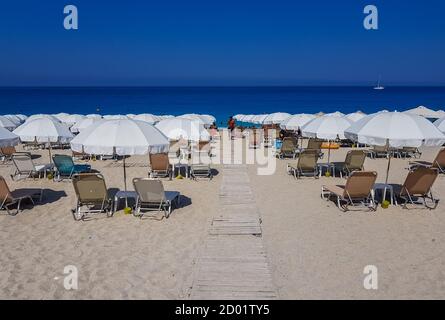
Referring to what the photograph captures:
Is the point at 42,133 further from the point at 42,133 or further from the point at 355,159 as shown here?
the point at 355,159

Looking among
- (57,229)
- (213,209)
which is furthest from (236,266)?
(57,229)

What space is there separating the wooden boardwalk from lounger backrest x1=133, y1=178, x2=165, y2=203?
1.22 metres

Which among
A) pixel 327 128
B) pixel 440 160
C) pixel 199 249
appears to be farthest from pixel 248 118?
pixel 199 249

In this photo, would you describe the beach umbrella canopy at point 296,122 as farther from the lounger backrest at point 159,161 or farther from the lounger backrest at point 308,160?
the lounger backrest at point 159,161

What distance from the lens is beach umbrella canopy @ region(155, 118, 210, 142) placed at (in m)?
10.4

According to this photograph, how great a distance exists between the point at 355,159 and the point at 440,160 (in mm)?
3000

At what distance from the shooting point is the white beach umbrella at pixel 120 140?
6.46 m

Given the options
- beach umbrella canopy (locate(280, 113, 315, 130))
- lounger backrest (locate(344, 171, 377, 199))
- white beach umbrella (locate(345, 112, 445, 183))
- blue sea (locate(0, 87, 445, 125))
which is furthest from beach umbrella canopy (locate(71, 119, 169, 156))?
blue sea (locate(0, 87, 445, 125))

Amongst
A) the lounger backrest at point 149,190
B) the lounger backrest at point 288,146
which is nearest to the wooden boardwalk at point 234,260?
the lounger backrest at point 149,190

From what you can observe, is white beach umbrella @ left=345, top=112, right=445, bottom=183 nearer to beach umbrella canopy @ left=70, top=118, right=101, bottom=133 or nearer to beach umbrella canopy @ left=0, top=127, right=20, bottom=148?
beach umbrella canopy @ left=0, top=127, right=20, bottom=148

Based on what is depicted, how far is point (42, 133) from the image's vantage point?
9.71 metres

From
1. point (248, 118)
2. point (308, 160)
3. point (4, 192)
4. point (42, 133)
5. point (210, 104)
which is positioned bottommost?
point (4, 192)

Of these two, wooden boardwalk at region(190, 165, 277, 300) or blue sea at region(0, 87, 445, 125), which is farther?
blue sea at region(0, 87, 445, 125)
